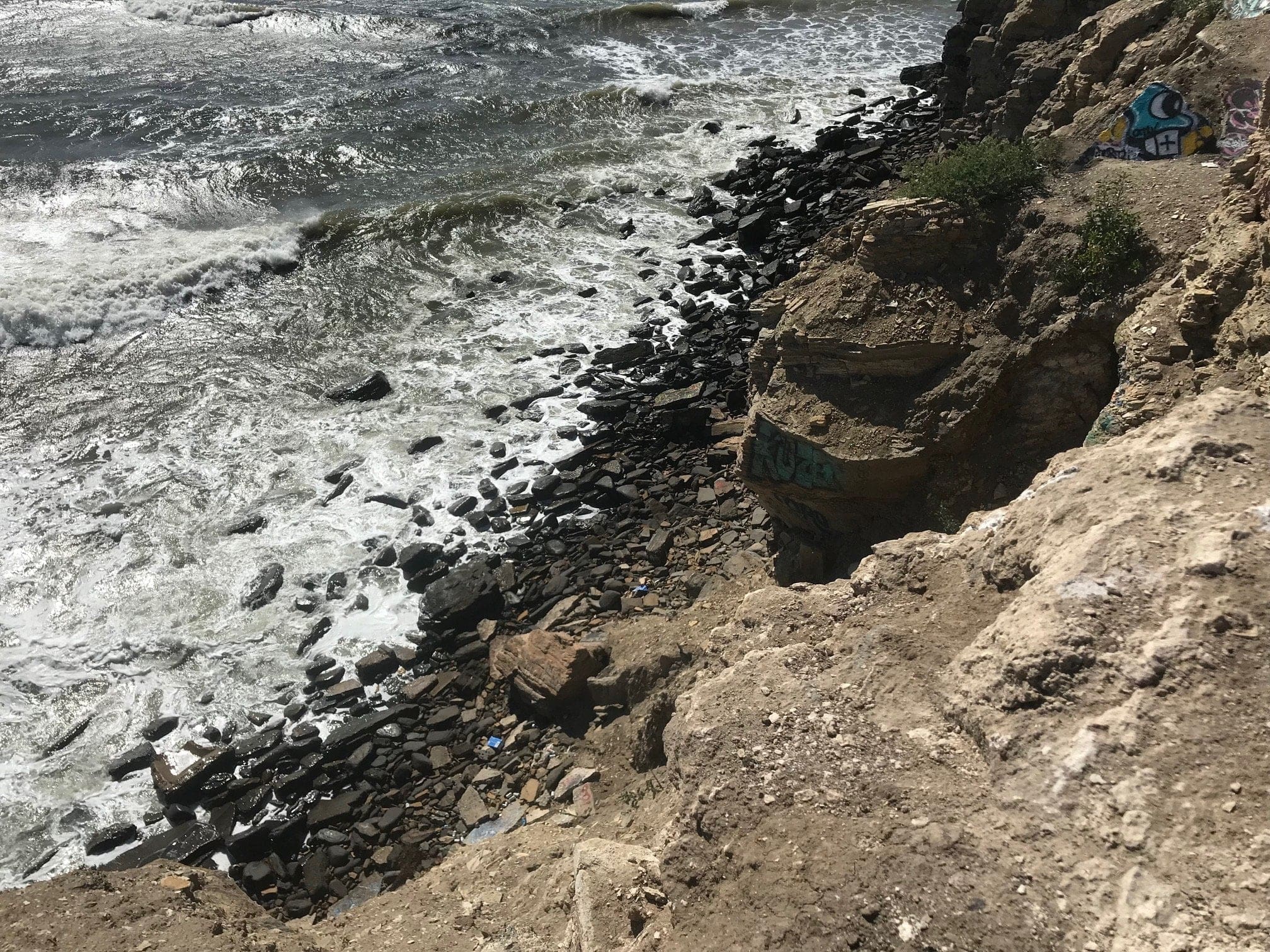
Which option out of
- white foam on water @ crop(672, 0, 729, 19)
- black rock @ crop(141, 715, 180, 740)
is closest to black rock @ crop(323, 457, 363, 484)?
black rock @ crop(141, 715, 180, 740)

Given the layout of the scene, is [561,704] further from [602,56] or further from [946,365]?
[602,56]

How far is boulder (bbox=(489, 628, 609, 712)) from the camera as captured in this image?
7.56 metres

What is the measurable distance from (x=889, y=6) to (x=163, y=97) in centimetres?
2097

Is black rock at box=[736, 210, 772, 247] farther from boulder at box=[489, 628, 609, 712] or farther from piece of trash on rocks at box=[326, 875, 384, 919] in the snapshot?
piece of trash on rocks at box=[326, 875, 384, 919]

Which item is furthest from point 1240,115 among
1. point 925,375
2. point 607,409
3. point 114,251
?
point 114,251

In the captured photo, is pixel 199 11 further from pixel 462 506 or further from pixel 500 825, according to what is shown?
pixel 500 825

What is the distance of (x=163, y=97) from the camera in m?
21.3

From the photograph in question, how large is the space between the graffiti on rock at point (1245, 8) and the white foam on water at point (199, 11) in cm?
2648

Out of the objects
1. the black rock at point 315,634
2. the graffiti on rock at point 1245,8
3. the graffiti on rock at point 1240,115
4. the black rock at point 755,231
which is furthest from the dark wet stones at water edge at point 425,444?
the graffiti on rock at point 1245,8

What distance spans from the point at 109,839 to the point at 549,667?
13.1ft

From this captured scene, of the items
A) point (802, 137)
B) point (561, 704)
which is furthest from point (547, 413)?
point (802, 137)

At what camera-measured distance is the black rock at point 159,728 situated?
823 cm

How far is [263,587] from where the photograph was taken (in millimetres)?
9500

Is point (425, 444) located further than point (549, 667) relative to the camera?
Yes
